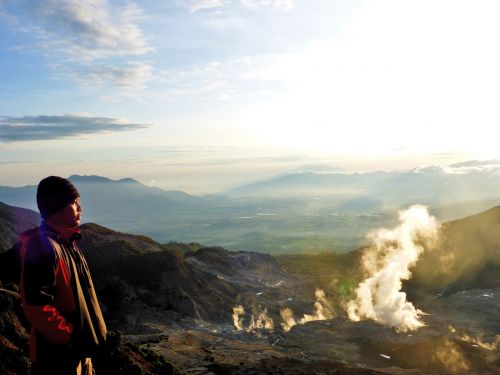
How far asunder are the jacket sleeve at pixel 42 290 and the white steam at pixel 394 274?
56365mm

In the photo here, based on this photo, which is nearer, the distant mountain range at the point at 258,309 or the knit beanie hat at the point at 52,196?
the knit beanie hat at the point at 52,196

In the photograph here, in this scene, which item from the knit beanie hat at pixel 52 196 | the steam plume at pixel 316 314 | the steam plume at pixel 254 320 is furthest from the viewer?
the steam plume at pixel 316 314

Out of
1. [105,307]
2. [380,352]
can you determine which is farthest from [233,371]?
[105,307]

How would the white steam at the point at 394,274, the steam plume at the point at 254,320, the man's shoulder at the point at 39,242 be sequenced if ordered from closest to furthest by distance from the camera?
the man's shoulder at the point at 39,242, the steam plume at the point at 254,320, the white steam at the point at 394,274

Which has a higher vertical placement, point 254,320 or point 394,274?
point 394,274

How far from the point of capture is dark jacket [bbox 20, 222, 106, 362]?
489 cm

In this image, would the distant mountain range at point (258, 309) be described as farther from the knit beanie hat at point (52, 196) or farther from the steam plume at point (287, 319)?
the knit beanie hat at point (52, 196)

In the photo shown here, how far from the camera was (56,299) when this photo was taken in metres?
5.18

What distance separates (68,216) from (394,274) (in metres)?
77.4

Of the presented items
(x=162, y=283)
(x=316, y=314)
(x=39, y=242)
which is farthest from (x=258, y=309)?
(x=39, y=242)

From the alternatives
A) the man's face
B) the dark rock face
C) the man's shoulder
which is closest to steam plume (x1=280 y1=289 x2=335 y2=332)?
the dark rock face

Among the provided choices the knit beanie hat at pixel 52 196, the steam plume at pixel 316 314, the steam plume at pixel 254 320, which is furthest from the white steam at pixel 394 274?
the knit beanie hat at pixel 52 196

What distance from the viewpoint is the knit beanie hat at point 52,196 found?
554 centimetres

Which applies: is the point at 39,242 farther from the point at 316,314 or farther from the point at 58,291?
the point at 316,314
